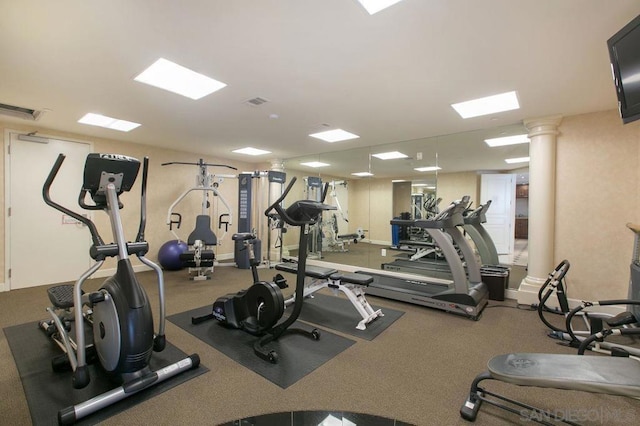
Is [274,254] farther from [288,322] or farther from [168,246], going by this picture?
[288,322]

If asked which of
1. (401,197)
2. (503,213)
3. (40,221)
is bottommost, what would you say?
(40,221)

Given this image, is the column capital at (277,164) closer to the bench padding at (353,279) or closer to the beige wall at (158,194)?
the beige wall at (158,194)

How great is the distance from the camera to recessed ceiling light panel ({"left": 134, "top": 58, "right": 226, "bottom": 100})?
263cm

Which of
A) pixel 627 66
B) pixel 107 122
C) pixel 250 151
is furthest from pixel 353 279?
pixel 107 122

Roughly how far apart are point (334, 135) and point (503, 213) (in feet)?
13.4

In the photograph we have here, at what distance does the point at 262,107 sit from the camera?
3547 mm

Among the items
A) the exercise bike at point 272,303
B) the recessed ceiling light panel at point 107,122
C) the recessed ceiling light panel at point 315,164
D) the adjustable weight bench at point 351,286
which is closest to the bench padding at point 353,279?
the adjustable weight bench at point 351,286

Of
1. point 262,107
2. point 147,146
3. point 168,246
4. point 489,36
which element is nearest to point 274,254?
point 168,246

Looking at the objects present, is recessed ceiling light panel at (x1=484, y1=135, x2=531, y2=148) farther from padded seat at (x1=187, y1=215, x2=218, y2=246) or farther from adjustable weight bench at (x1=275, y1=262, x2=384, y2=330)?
padded seat at (x1=187, y1=215, x2=218, y2=246)

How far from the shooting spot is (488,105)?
346 centimetres

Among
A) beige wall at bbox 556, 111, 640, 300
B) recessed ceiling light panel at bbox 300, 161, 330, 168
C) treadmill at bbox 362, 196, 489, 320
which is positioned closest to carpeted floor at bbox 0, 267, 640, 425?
treadmill at bbox 362, 196, 489, 320

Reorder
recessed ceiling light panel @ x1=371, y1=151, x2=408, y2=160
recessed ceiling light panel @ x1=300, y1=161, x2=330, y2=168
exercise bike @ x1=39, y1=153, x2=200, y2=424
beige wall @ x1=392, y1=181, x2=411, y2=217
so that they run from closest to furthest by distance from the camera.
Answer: exercise bike @ x1=39, y1=153, x2=200, y2=424 → recessed ceiling light panel @ x1=371, y1=151, x2=408, y2=160 → recessed ceiling light panel @ x1=300, y1=161, x2=330, y2=168 → beige wall @ x1=392, y1=181, x2=411, y2=217

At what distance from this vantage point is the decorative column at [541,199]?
382cm

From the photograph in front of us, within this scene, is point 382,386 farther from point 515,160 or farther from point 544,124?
point 515,160
